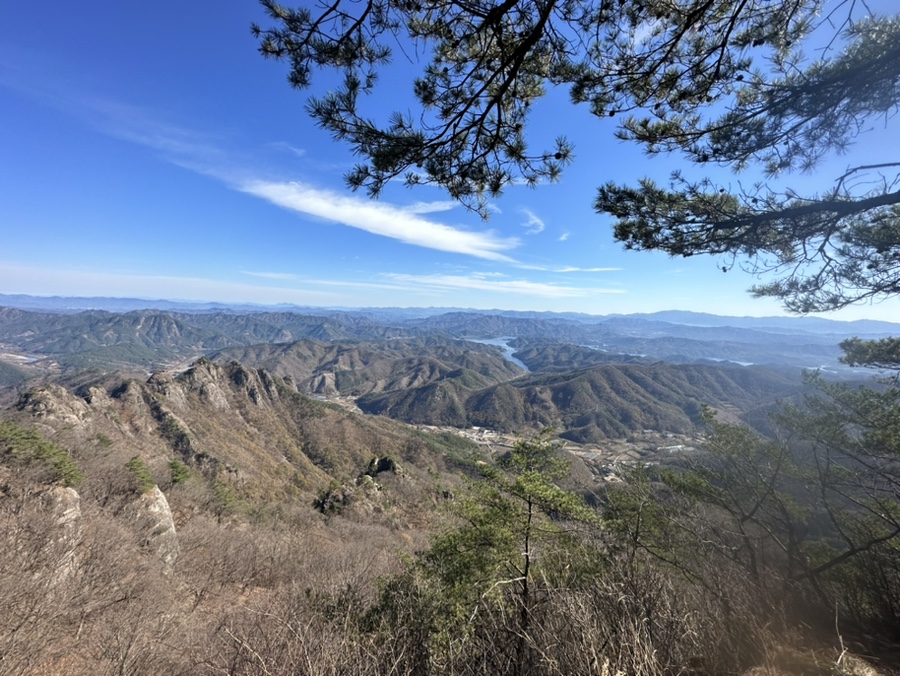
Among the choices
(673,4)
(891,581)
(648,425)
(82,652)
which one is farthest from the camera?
(648,425)

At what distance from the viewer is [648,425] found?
127 meters

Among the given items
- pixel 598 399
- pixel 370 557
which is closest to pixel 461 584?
pixel 370 557

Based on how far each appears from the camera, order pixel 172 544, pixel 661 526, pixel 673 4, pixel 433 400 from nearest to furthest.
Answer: pixel 673 4, pixel 661 526, pixel 172 544, pixel 433 400

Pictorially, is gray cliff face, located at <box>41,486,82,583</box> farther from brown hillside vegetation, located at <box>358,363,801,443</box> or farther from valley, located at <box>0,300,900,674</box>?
brown hillside vegetation, located at <box>358,363,801,443</box>

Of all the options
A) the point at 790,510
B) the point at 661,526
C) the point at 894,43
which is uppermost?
the point at 894,43

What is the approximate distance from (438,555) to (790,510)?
30.8 ft

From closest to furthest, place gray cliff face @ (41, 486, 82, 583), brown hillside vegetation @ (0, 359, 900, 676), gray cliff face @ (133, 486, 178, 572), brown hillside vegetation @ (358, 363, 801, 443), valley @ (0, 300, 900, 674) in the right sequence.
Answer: brown hillside vegetation @ (0, 359, 900, 676)
valley @ (0, 300, 900, 674)
gray cliff face @ (41, 486, 82, 583)
gray cliff face @ (133, 486, 178, 572)
brown hillside vegetation @ (358, 363, 801, 443)

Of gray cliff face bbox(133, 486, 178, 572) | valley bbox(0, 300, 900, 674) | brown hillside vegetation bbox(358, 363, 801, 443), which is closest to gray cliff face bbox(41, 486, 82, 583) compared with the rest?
valley bbox(0, 300, 900, 674)

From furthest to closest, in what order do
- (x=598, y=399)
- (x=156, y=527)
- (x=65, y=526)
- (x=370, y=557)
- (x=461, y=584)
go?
(x=598, y=399), (x=370, y=557), (x=156, y=527), (x=65, y=526), (x=461, y=584)

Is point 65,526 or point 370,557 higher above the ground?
point 65,526

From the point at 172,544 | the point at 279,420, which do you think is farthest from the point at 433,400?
the point at 172,544

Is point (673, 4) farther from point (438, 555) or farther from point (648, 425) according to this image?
point (648, 425)

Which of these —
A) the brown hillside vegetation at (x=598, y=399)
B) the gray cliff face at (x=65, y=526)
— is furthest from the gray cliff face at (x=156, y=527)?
the brown hillside vegetation at (x=598, y=399)

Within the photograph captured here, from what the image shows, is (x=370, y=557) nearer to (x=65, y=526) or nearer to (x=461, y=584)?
(x=65, y=526)
